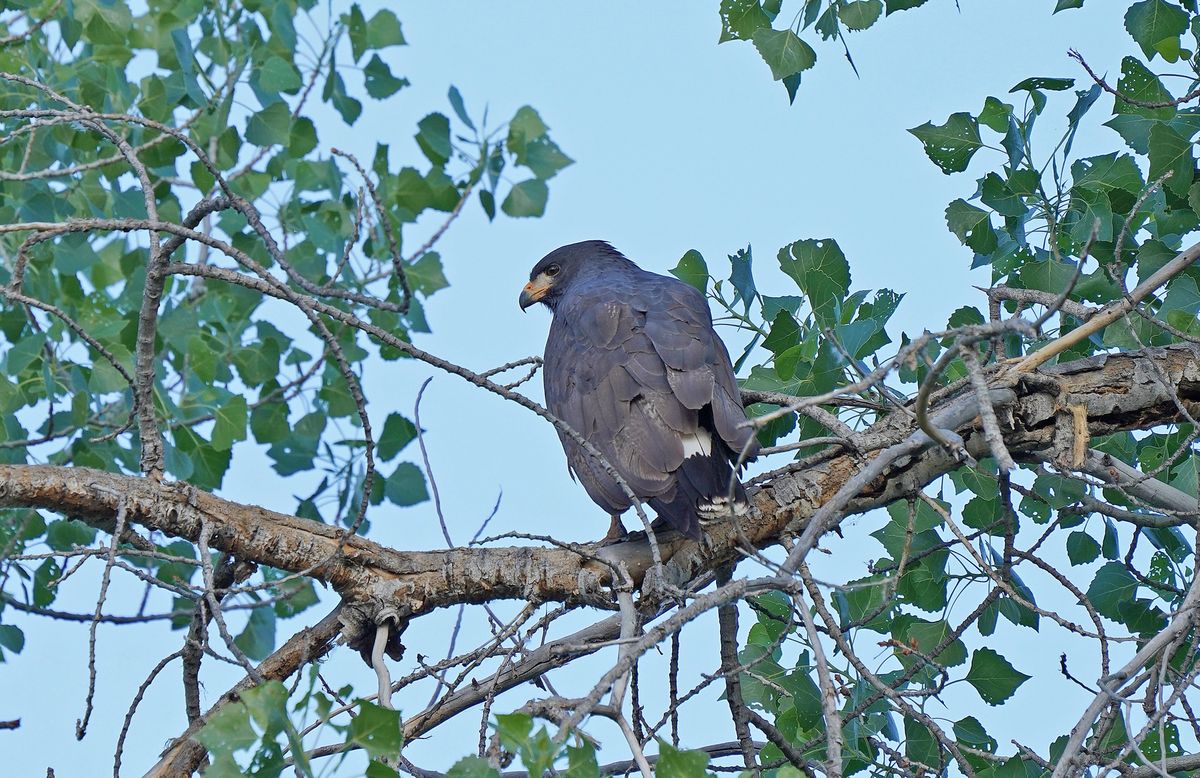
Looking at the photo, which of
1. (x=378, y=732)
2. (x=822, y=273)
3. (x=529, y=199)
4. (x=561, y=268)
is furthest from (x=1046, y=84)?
(x=561, y=268)

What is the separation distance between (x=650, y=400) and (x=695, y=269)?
0.43 metres

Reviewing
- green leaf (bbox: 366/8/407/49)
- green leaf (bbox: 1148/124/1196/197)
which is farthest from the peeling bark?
green leaf (bbox: 366/8/407/49)

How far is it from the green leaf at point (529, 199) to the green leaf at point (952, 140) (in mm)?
1939

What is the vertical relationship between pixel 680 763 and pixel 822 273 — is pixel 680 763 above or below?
below

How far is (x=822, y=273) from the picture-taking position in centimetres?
333

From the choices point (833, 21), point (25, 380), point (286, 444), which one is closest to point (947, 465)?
point (833, 21)

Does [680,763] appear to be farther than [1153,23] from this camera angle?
No

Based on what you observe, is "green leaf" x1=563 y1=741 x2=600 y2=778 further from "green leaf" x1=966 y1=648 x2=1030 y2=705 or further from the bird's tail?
"green leaf" x1=966 y1=648 x2=1030 y2=705

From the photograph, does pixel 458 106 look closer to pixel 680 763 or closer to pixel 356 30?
pixel 356 30

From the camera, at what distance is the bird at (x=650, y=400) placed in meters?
3.38

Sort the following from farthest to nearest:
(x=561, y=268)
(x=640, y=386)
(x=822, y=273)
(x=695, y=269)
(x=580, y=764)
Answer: (x=561, y=268) → (x=640, y=386) → (x=695, y=269) → (x=822, y=273) → (x=580, y=764)

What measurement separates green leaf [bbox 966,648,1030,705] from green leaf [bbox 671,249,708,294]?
1.32 metres

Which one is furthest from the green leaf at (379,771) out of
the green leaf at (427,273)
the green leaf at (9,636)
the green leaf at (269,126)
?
the green leaf at (269,126)

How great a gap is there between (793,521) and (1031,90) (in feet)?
4.59
